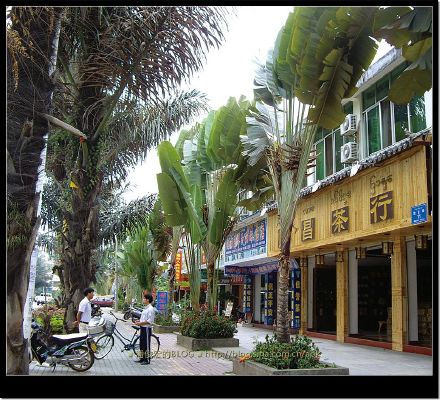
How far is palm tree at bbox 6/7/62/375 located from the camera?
722 cm

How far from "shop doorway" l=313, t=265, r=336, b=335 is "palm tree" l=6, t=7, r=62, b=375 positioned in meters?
13.0

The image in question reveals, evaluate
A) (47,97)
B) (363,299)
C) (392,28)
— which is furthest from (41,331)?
Result: (363,299)

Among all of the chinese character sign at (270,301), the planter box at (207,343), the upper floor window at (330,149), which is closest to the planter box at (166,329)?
the chinese character sign at (270,301)

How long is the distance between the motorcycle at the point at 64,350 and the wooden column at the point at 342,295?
26.3ft

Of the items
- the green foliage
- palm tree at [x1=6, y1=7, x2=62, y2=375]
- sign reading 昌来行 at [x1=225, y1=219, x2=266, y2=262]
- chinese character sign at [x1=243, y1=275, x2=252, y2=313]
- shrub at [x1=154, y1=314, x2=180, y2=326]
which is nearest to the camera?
palm tree at [x1=6, y1=7, x2=62, y2=375]

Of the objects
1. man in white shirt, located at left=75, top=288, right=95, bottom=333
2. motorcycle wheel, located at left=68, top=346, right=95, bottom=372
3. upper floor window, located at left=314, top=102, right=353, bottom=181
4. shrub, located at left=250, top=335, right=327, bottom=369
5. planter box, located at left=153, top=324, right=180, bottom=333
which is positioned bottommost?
planter box, located at left=153, top=324, right=180, bottom=333

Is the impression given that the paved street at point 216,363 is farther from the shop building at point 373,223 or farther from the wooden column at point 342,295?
the wooden column at point 342,295

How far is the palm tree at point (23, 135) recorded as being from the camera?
722cm

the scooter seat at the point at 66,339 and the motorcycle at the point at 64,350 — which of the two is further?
the scooter seat at the point at 66,339

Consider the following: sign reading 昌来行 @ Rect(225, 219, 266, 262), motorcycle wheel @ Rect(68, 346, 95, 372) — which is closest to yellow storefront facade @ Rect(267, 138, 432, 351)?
sign reading 昌来行 @ Rect(225, 219, 266, 262)

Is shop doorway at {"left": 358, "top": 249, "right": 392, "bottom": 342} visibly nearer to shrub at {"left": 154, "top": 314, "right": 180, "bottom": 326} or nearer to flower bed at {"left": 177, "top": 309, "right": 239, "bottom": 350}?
flower bed at {"left": 177, "top": 309, "right": 239, "bottom": 350}

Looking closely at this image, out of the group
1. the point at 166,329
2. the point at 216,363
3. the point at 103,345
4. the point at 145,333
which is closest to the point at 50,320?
the point at 103,345

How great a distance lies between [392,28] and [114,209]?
10.7 m

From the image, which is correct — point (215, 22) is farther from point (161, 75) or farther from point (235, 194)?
point (235, 194)
